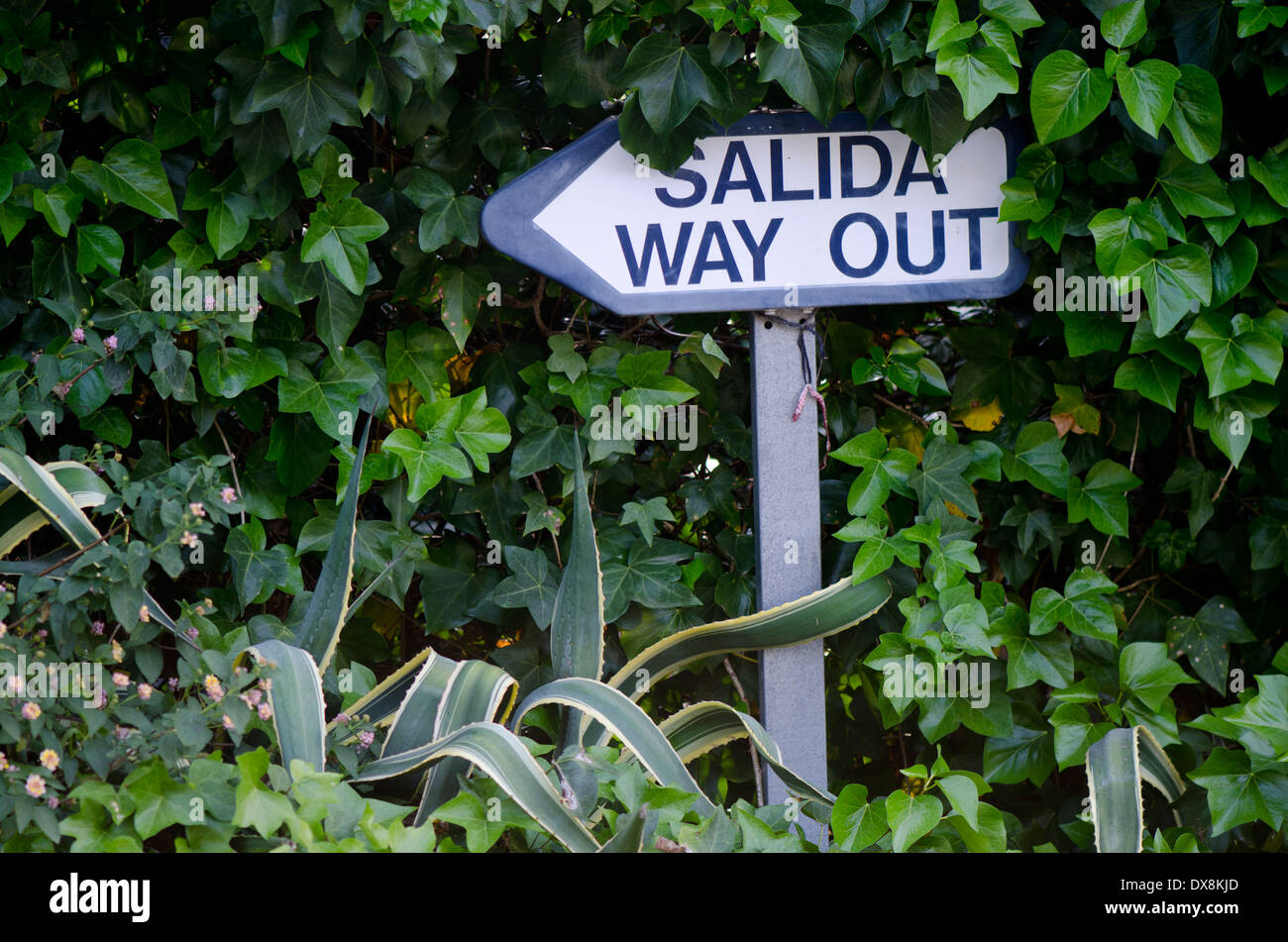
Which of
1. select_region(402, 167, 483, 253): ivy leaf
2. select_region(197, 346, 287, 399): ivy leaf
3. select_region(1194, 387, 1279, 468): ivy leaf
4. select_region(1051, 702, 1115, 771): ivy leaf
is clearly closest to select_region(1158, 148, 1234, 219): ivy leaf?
select_region(1194, 387, 1279, 468): ivy leaf

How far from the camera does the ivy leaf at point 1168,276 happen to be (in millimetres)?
1460

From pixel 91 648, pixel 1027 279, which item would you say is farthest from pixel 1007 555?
pixel 91 648

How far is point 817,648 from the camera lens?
1588 millimetres

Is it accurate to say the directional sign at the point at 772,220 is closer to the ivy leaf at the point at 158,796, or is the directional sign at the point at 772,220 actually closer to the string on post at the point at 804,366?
the string on post at the point at 804,366

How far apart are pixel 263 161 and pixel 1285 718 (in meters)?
1.56

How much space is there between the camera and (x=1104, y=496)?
1687 millimetres

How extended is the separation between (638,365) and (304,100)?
578mm

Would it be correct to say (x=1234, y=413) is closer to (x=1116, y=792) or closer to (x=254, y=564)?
(x=1116, y=792)

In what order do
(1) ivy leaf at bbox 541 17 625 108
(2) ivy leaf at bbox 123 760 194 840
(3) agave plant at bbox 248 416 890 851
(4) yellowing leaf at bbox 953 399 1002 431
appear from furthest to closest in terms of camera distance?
(4) yellowing leaf at bbox 953 399 1002 431 → (1) ivy leaf at bbox 541 17 625 108 → (3) agave plant at bbox 248 416 890 851 → (2) ivy leaf at bbox 123 760 194 840

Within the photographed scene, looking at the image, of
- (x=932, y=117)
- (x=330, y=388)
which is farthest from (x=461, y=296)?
(x=932, y=117)

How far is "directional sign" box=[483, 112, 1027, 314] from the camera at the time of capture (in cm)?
148

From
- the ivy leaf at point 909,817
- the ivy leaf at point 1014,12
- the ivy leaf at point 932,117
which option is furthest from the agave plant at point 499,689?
the ivy leaf at point 1014,12

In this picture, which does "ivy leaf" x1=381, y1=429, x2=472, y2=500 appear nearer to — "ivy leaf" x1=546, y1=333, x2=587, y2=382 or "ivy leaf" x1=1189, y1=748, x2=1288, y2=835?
"ivy leaf" x1=546, y1=333, x2=587, y2=382

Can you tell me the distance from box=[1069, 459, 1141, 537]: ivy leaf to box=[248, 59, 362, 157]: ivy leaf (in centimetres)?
120
